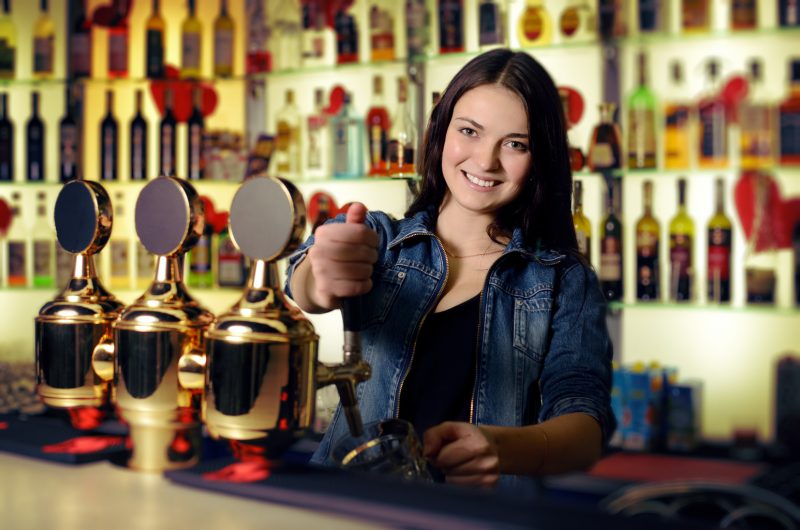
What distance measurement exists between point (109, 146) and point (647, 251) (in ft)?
6.40

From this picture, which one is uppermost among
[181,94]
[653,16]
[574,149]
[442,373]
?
[653,16]

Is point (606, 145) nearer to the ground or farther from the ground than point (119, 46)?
nearer to the ground

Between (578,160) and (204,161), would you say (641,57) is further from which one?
(204,161)

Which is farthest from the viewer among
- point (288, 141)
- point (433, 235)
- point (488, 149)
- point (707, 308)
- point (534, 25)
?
point (288, 141)

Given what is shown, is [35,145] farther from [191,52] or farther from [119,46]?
[191,52]

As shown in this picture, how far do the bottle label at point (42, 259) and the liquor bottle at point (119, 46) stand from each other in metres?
0.67

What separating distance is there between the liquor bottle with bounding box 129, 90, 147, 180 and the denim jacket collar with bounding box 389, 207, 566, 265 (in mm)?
2122

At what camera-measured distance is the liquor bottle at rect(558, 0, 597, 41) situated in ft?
9.16

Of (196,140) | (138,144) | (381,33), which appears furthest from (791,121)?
(138,144)

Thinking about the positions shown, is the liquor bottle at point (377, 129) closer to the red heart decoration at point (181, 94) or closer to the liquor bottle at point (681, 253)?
the red heart decoration at point (181, 94)

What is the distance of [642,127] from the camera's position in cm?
276

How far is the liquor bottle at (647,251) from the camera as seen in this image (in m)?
2.69

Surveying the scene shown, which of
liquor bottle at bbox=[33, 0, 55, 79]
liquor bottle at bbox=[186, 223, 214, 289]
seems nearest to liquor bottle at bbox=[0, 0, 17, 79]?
liquor bottle at bbox=[33, 0, 55, 79]

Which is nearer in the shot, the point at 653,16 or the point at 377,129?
the point at 653,16
